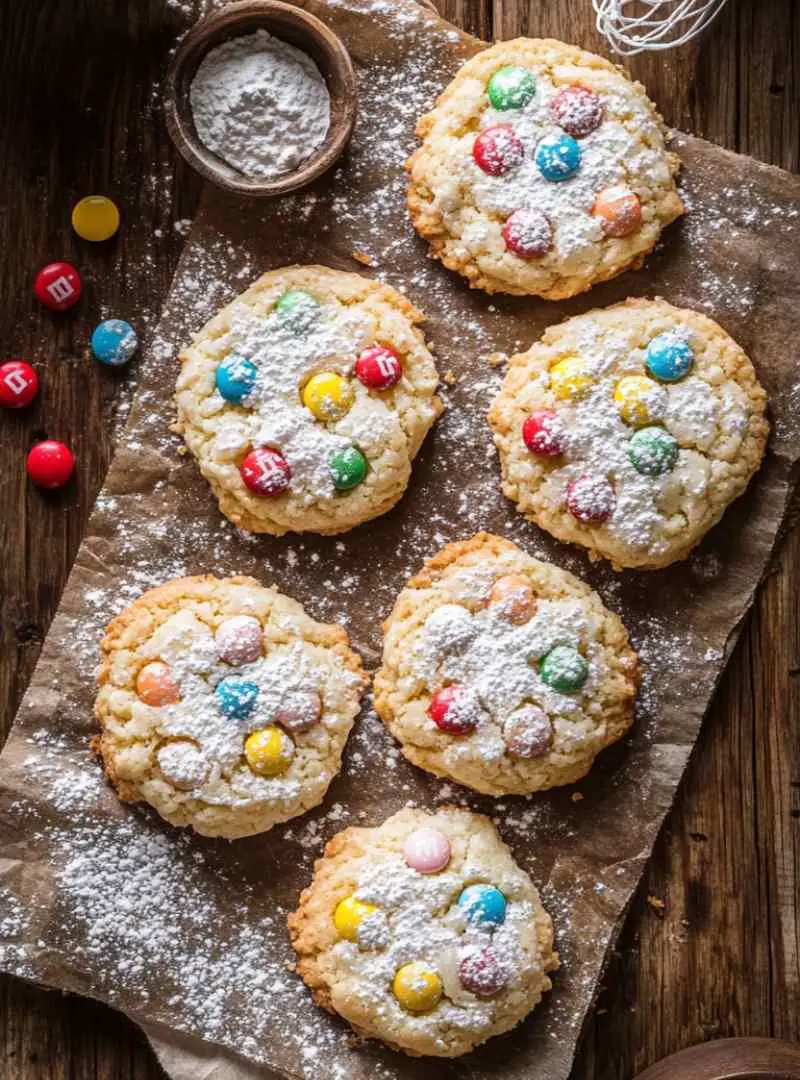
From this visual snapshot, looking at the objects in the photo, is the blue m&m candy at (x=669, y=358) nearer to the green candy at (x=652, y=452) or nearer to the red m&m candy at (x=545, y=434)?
the green candy at (x=652, y=452)

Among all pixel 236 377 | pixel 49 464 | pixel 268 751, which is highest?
pixel 236 377

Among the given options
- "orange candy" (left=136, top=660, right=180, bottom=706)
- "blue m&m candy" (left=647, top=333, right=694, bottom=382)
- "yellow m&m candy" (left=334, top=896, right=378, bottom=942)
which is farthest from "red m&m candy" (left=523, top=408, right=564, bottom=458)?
"yellow m&m candy" (left=334, top=896, right=378, bottom=942)

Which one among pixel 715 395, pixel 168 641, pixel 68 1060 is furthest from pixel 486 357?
pixel 68 1060

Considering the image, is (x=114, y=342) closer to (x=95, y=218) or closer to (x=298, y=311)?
(x=95, y=218)

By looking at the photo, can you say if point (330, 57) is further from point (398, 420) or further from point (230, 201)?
point (398, 420)

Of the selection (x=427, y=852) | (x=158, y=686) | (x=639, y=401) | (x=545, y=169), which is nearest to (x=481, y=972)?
(x=427, y=852)
